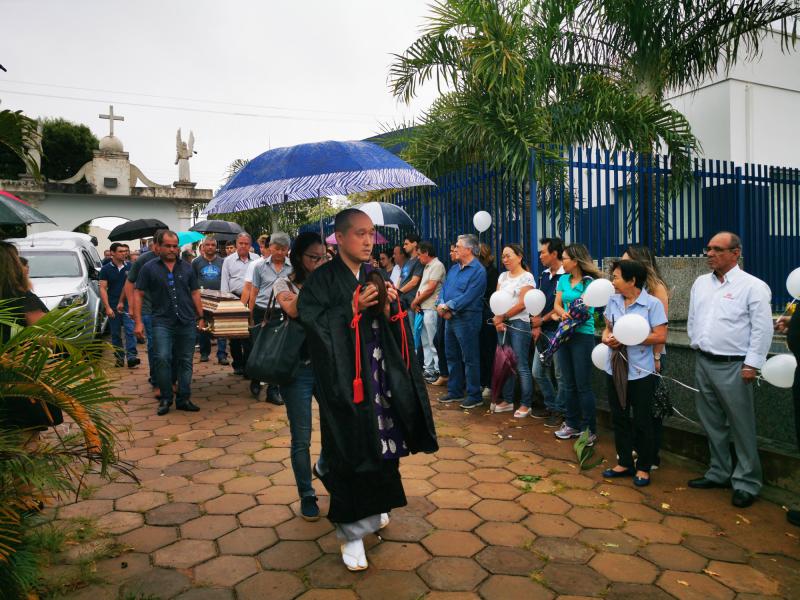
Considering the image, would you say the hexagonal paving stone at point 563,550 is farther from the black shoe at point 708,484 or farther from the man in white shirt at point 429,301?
the man in white shirt at point 429,301

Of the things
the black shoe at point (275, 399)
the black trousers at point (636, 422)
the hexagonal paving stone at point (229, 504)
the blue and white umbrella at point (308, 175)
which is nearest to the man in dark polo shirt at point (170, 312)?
the black shoe at point (275, 399)

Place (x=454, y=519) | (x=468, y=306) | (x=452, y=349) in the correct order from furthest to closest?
1. (x=452, y=349)
2. (x=468, y=306)
3. (x=454, y=519)

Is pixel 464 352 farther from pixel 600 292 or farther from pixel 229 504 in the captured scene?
pixel 229 504

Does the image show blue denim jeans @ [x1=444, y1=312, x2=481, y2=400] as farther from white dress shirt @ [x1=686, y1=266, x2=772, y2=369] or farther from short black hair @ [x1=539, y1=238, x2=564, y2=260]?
white dress shirt @ [x1=686, y1=266, x2=772, y2=369]

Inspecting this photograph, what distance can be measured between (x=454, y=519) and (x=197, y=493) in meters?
1.89

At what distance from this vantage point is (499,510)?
157 inches

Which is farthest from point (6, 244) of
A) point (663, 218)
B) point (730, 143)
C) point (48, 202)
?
point (48, 202)

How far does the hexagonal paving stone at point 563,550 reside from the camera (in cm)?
333

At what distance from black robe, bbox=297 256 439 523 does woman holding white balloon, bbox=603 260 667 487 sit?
1835 mm

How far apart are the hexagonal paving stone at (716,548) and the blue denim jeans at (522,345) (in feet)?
8.74

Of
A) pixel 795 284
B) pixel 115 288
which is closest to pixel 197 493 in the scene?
pixel 795 284

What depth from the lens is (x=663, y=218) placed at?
8.33m

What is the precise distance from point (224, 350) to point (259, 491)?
5392 millimetres

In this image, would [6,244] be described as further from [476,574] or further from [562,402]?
[562,402]
